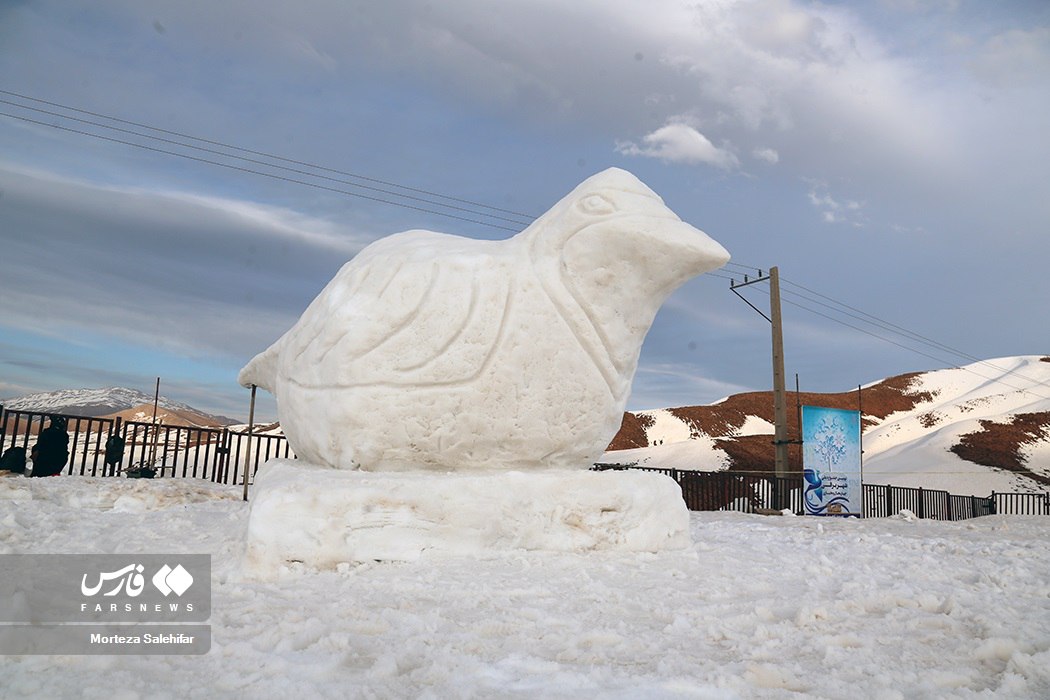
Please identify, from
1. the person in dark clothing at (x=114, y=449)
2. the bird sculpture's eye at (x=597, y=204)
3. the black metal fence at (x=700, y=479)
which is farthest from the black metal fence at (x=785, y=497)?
the person in dark clothing at (x=114, y=449)

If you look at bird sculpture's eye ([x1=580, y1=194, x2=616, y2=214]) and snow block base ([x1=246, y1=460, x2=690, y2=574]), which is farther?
bird sculpture's eye ([x1=580, y1=194, x2=616, y2=214])

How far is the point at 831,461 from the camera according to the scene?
12.7 m

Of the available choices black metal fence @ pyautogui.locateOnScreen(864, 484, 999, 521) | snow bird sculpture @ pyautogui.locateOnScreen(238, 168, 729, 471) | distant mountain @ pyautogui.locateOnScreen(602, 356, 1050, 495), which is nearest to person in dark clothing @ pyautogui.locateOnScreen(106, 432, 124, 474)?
snow bird sculpture @ pyautogui.locateOnScreen(238, 168, 729, 471)

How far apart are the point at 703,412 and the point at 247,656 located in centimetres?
2513

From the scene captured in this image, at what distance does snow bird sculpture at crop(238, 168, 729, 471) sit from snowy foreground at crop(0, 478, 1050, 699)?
844 mm

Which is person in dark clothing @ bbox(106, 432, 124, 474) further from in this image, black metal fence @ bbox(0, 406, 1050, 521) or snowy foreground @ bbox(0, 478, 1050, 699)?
snowy foreground @ bbox(0, 478, 1050, 699)

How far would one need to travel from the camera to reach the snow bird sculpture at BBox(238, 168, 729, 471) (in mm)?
4301

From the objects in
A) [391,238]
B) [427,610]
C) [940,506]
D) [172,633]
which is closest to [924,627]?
[427,610]

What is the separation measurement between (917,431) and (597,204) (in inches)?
891

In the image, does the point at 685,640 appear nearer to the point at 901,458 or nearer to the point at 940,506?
the point at 940,506

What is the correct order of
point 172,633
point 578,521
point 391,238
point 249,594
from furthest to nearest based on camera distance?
1. point 391,238
2. point 578,521
3. point 249,594
4. point 172,633

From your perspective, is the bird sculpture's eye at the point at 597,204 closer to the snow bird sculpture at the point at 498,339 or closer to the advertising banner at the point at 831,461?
the snow bird sculpture at the point at 498,339

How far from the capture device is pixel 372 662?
7.11 ft

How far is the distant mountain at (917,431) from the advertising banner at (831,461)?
6.61 ft
